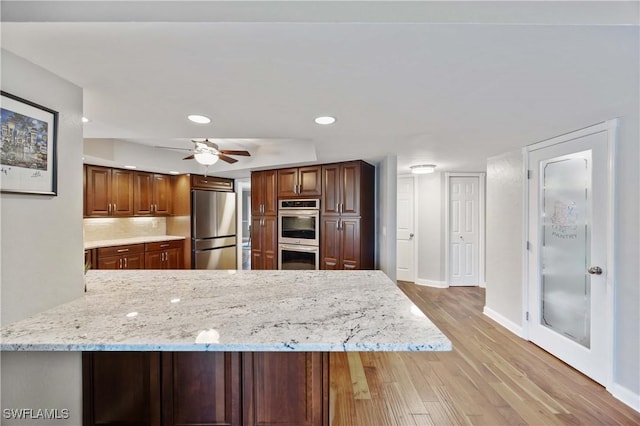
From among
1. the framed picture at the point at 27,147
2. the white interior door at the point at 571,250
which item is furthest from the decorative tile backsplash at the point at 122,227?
the white interior door at the point at 571,250

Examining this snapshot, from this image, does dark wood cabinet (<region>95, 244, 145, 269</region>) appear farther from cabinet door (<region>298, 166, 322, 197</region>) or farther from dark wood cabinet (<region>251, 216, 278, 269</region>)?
cabinet door (<region>298, 166, 322, 197</region>)

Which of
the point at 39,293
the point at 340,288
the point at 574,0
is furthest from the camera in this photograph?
the point at 340,288

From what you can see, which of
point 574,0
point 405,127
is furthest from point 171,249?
point 574,0

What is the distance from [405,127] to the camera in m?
2.23

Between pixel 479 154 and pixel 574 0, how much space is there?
9.44 ft

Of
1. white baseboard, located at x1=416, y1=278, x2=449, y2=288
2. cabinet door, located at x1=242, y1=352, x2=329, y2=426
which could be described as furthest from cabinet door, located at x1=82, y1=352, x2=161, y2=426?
white baseboard, located at x1=416, y1=278, x2=449, y2=288

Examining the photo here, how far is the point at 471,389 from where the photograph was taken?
2227mm

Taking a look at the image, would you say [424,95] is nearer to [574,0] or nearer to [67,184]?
[574,0]

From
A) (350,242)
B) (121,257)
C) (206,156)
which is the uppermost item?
(206,156)

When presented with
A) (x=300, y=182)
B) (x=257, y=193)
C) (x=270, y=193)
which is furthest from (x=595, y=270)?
(x=257, y=193)

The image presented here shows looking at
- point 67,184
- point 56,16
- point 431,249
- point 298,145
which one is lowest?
point 431,249

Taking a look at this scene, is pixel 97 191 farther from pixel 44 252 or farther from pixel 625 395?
pixel 625 395

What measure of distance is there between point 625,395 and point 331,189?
3155 mm

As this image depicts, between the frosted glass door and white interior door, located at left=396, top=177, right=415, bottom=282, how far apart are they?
8.56 feet
